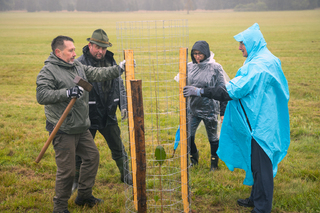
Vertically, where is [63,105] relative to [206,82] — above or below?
below

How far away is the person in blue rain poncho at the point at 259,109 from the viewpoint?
295 cm

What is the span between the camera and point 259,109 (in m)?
2.98

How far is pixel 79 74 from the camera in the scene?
329cm

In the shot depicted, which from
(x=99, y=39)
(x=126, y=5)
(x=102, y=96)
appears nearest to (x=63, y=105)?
(x=102, y=96)

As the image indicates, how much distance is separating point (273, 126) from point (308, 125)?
394cm

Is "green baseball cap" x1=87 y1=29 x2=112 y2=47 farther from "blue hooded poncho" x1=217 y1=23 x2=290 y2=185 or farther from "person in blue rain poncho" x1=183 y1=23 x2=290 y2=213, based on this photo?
"blue hooded poncho" x1=217 y1=23 x2=290 y2=185

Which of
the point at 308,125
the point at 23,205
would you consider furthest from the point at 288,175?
the point at 23,205

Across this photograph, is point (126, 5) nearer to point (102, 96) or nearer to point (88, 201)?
point (102, 96)

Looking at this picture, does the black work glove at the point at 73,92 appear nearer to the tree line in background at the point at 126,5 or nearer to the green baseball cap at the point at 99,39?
the green baseball cap at the point at 99,39

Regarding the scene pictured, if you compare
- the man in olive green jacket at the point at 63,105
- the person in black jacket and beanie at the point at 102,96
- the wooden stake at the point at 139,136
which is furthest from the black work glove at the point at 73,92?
the person in black jacket and beanie at the point at 102,96

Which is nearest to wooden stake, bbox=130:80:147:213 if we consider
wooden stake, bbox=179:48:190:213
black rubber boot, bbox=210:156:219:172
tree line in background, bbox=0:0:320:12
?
wooden stake, bbox=179:48:190:213

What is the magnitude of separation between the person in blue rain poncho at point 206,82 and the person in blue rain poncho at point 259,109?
39.9 inches

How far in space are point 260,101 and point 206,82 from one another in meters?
1.37

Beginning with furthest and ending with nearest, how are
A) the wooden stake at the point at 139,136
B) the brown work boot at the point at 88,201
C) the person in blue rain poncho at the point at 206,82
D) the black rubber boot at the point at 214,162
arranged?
the black rubber boot at the point at 214,162, the person in blue rain poncho at the point at 206,82, the brown work boot at the point at 88,201, the wooden stake at the point at 139,136
